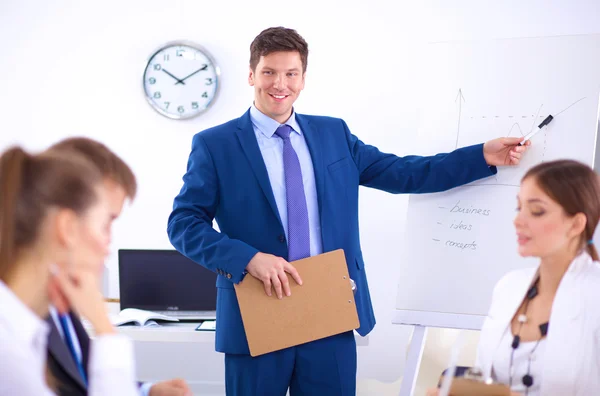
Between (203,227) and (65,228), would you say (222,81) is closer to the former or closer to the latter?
(203,227)

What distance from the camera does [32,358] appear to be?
106 centimetres

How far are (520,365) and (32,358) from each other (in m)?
0.93

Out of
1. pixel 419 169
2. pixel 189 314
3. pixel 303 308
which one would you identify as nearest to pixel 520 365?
pixel 303 308

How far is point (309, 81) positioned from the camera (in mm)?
3846

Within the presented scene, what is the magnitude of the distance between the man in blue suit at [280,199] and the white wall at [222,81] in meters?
1.57

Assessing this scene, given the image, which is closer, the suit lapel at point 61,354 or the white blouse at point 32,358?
the white blouse at point 32,358

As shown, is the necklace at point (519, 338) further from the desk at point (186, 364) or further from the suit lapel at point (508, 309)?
the desk at point (186, 364)

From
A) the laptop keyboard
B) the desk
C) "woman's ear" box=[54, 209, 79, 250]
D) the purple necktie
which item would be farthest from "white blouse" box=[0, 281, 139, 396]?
the desk

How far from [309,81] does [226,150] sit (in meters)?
1.74

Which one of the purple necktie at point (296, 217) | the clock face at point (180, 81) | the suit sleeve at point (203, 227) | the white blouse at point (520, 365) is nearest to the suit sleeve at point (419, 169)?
the purple necktie at point (296, 217)

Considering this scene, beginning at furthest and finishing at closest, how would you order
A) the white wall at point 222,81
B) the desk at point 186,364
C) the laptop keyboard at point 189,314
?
1. the desk at point 186,364
2. the white wall at point 222,81
3. the laptop keyboard at point 189,314

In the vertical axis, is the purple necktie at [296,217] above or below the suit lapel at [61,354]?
above

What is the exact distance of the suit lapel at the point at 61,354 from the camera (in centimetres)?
125

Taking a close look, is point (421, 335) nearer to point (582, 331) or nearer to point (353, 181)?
point (353, 181)
